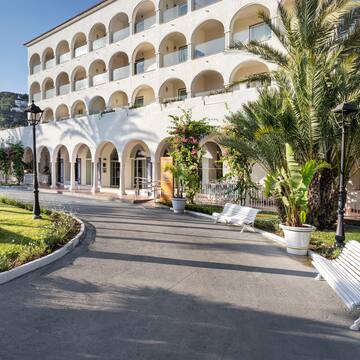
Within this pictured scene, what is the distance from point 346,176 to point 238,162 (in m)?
4.95

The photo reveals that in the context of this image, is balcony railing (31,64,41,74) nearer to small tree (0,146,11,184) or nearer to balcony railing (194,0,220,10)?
small tree (0,146,11,184)

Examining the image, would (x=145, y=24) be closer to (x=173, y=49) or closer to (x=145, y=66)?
(x=173, y=49)

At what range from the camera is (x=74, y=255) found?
8.12m

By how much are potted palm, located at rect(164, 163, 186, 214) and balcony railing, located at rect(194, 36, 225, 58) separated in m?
9.52

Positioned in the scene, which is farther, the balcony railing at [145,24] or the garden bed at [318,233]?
the balcony railing at [145,24]

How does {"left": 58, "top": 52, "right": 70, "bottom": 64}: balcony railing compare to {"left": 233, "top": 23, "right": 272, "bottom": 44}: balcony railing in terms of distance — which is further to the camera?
{"left": 58, "top": 52, "right": 70, "bottom": 64}: balcony railing

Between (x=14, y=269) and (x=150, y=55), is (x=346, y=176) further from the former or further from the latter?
(x=150, y=55)

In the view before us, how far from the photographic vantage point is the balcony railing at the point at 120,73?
91.3ft

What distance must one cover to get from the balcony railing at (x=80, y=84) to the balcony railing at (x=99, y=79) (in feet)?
3.05

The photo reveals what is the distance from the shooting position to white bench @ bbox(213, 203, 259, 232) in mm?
11344

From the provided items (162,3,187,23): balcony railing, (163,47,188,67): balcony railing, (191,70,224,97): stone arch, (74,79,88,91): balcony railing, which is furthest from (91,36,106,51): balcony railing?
(191,70,224,97): stone arch

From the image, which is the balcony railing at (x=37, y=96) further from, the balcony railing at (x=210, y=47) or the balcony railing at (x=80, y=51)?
the balcony railing at (x=210, y=47)

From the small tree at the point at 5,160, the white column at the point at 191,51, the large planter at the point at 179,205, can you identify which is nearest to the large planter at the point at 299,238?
the large planter at the point at 179,205

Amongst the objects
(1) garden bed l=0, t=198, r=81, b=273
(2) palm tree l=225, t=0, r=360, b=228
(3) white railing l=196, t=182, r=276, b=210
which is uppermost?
(2) palm tree l=225, t=0, r=360, b=228
